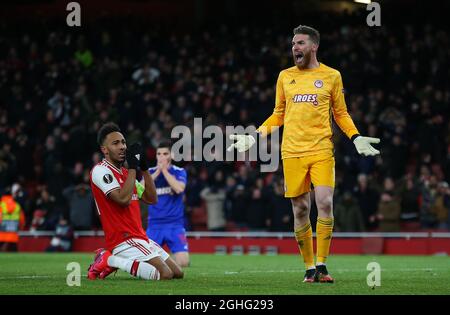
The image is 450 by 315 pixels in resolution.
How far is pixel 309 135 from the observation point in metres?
10.8

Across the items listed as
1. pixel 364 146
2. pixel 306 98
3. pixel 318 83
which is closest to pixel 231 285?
pixel 364 146

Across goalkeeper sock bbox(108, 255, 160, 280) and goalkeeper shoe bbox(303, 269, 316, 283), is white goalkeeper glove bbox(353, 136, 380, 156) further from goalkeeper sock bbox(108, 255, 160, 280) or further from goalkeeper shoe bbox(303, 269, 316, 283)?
goalkeeper sock bbox(108, 255, 160, 280)

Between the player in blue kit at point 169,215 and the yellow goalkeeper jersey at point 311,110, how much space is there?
5.05m

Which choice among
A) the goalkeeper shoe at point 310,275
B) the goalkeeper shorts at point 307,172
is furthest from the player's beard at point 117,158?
the goalkeeper shoe at point 310,275

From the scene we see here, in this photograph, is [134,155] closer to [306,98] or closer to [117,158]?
[117,158]

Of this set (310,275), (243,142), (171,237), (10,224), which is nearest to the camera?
(310,275)

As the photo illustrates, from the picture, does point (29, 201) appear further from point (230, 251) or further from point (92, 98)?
point (230, 251)

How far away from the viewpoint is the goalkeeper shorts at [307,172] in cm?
1070

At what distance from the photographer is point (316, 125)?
10836 millimetres

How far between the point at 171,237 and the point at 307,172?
570 centimetres

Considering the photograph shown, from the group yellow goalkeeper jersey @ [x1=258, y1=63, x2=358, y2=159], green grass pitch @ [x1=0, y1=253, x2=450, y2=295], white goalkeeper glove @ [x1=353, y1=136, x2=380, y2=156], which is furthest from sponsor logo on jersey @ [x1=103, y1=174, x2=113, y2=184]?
white goalkeeper glove @ [x1=353, y1=136, x2=380, y2=156]

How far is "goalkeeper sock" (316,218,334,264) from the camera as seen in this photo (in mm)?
10609

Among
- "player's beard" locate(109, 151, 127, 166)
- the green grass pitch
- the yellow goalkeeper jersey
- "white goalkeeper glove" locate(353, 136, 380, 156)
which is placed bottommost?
the green grass pitch
